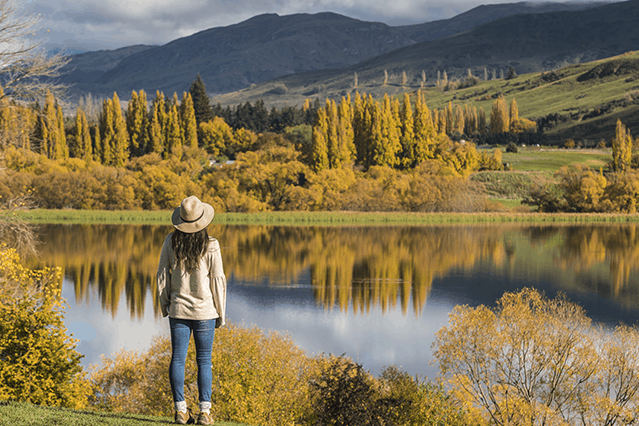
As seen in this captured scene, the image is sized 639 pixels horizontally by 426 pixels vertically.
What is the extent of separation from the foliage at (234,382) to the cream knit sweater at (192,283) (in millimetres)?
7223

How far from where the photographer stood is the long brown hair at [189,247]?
727 centimetres

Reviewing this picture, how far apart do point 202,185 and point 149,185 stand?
639 cm

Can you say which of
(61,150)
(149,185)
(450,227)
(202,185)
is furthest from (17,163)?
(450,227)

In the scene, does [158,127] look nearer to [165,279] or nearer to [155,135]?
[155,135]

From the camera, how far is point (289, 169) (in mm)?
76875

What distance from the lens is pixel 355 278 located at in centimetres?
3916

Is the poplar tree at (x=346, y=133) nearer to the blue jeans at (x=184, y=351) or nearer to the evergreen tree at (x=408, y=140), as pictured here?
the evergreen tree at (x=408, y=140)

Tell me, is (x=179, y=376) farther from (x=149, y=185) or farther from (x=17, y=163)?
(x=17, y=163)

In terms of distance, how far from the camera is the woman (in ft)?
23.9

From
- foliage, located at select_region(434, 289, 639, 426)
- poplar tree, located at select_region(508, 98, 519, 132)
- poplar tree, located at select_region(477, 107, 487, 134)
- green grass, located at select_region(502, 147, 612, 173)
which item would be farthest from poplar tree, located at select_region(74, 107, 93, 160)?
poplar tree, located at select_region(508, 98, 519, 132)

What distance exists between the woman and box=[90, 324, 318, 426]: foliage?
6.86 meters

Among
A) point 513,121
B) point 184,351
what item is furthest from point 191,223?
point 513,121

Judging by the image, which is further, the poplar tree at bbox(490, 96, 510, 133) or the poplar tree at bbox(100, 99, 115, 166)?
the poplar tree at bbox(490, 96, 510, 133)

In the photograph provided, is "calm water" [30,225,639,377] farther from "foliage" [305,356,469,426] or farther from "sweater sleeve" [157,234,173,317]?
"sweater sleeve" [157,234,173,317]
